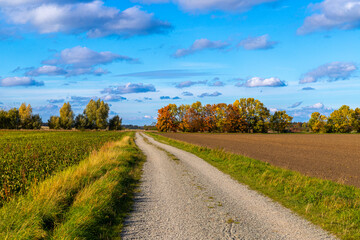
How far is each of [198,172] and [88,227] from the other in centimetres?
1118

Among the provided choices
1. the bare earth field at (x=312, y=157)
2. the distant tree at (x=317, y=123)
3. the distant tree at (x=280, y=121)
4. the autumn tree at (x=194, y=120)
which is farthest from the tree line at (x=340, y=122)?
the bare earth field at (x=312, y=157)

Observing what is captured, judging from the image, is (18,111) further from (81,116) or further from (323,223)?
(323,223)

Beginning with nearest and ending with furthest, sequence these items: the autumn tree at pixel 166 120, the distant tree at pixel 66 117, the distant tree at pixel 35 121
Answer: the distant tree at pixel 35 121, the distant tree at pixel 66 117, the autumn tree at pixel 166 120

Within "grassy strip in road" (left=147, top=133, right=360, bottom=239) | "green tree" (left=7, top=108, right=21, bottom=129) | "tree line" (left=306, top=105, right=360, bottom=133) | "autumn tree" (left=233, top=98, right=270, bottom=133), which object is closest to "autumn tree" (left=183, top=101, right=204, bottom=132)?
"autumn tree" (left=233, top=98, right=270, bottom=133)

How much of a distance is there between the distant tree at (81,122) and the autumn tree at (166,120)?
3713cm

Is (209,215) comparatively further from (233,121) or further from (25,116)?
(25,116)

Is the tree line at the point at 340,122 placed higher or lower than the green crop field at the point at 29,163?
higher

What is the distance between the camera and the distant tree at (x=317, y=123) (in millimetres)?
151500

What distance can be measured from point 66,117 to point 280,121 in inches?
4249

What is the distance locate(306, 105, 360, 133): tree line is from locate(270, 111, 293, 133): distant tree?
2453cm

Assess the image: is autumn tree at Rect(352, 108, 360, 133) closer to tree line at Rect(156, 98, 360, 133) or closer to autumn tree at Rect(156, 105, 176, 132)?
tree line at Rect(156, 98, 360, 133)

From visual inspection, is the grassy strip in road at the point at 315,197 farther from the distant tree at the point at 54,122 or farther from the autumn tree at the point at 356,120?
the autumn tree at the point at 356,120

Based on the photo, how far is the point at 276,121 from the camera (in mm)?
138500

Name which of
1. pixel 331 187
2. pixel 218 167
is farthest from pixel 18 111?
pixel 331 187
